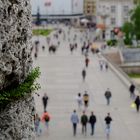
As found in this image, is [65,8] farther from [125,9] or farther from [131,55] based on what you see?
[131,55]

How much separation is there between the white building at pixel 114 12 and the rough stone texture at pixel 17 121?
8762 centimetres

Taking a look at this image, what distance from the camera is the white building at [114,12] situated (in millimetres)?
100438

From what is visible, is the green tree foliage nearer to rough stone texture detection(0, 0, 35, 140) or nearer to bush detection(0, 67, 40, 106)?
bush detection(0, 67, 40, 106)

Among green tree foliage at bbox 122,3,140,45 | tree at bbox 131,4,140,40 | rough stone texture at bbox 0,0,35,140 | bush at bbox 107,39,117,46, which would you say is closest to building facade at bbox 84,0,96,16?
bush at bbox 107,39,117,46

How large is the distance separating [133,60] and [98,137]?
39517 millimetres

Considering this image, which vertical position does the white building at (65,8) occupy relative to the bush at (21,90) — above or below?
below

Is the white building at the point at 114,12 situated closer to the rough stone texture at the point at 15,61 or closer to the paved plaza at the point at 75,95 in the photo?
the paved plaza at the point at 75,95

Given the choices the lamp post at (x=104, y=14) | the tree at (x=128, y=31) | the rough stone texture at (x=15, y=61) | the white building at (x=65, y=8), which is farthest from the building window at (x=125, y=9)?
the rough stone texture at (x=15, y=61)

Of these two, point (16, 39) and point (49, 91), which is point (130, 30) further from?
point (16, 39)

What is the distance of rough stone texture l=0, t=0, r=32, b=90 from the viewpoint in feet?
33.0

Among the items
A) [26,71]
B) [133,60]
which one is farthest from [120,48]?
[26,71]

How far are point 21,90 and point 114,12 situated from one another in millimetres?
91923

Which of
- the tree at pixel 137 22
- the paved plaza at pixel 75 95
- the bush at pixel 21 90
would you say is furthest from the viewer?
the tree at pixel 137 22

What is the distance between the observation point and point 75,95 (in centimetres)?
3759
